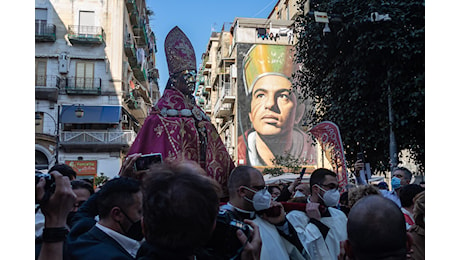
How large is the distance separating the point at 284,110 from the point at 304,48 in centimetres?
2144

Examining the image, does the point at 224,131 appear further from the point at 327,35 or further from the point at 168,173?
the point at 168,173

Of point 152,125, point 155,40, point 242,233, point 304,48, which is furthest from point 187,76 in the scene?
point 155,40

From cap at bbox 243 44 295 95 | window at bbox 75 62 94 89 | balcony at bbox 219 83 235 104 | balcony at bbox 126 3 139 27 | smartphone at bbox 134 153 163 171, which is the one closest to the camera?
smartphone at bbox 134 153 163 171

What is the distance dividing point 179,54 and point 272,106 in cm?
2961

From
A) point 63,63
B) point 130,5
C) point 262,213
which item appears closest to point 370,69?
point 262,213

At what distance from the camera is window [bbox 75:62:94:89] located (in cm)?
2838

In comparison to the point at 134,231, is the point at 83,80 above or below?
above

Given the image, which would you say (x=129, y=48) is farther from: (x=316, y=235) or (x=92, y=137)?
(x=316, y=235)

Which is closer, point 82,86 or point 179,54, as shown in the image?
point 179,54

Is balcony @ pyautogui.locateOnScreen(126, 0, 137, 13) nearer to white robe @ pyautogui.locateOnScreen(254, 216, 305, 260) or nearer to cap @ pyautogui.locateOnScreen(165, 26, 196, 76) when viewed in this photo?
cap @ pyautogui.locateOnScreen(165, 26, 196, 76)

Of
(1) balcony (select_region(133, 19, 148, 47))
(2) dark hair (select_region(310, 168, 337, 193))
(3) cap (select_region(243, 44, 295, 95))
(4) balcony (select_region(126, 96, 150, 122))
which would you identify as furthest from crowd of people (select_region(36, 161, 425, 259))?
(1) balcony (select_region(133, 19, 148, 47))

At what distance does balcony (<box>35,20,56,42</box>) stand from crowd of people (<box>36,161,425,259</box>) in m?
27.3

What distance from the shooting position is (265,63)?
33.9 m

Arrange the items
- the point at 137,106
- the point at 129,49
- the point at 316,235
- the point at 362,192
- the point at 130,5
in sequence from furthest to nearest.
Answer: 1. the point at 137,106
2. the point at 130,5
3. the point at 129,49
4. the point at 362,192
5. the point at 316,235
